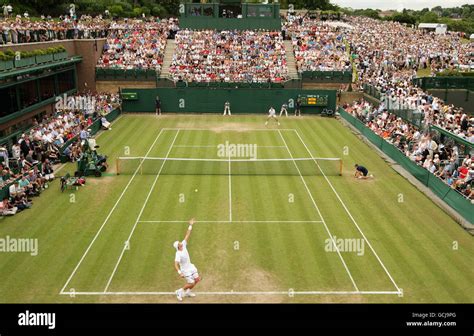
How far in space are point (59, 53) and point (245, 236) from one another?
93.7ft

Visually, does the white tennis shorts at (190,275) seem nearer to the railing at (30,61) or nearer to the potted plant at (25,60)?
the railing at (30,61)

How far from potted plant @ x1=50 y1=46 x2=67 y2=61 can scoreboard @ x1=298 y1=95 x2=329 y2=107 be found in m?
20.5

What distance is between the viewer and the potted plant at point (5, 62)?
2758 cm

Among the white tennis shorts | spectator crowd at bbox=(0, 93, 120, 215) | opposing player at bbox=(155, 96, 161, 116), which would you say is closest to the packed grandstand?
spectator crowd at bbox=(0, 93, 120, 215)

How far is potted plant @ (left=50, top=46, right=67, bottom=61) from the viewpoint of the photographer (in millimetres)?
37625

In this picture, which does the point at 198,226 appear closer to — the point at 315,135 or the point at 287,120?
the point at 315,135

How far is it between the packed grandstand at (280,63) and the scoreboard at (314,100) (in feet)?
6.49

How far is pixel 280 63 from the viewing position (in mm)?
50188

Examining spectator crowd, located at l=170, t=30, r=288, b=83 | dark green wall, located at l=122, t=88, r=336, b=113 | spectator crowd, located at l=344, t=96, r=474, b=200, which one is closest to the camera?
spectator crowd, located at l=344, t=96, r=474, b=200

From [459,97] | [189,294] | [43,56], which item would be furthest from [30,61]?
[459,97]

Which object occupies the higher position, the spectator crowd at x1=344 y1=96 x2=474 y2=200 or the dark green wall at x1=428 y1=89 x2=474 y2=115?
the dark green wall at x1=428 y1=89 x2=474 y2=115

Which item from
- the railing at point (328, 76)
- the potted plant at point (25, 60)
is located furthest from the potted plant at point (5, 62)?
the railing at point (328, 76)

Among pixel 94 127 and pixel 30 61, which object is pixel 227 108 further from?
pixel 30 61

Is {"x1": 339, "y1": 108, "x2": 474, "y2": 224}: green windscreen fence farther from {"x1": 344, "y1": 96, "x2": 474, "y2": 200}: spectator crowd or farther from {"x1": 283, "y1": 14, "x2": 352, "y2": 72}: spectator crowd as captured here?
{"x1": 283, "y1": 14, "x2": 352, "y2": 72}: spectator crowd
